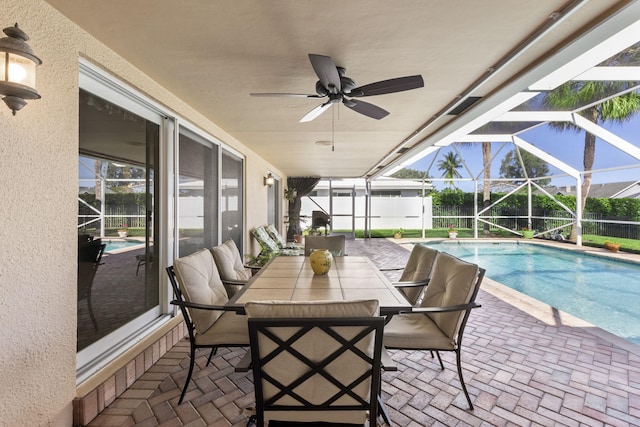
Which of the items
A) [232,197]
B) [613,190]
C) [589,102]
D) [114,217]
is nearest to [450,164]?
[613,190]

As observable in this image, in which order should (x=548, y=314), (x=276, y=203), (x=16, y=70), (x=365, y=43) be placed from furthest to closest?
(x=276, y=203) → (x=548, y=314) → (x=365, y=43) → (x=16, y=70)

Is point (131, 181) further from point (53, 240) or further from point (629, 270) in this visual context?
point (629, 270)

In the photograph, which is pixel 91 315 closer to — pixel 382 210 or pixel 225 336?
pixel 225 336

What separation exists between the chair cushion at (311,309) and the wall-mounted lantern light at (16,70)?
4.54 feet

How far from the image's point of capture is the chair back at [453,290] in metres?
1.86

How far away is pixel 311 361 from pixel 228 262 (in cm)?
172

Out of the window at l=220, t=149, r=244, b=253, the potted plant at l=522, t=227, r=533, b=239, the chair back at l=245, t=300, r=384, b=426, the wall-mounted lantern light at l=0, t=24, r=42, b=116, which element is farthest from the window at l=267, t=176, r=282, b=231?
the potted plant at l=522, t=227, r=533, b=239

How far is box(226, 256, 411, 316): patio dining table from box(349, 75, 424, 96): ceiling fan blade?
1.40 m

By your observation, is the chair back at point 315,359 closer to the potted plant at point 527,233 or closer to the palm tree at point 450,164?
the potted plant at point 527,233

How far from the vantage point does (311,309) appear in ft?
3.83

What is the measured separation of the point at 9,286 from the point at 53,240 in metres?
0.30

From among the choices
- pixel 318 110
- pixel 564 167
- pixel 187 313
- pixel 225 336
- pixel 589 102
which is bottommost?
pixel 225 336

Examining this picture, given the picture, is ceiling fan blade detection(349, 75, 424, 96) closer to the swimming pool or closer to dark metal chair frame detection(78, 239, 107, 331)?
dark metal chair frame detection(78, 239, 107, 331)

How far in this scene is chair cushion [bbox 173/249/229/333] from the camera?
6.48 ft
